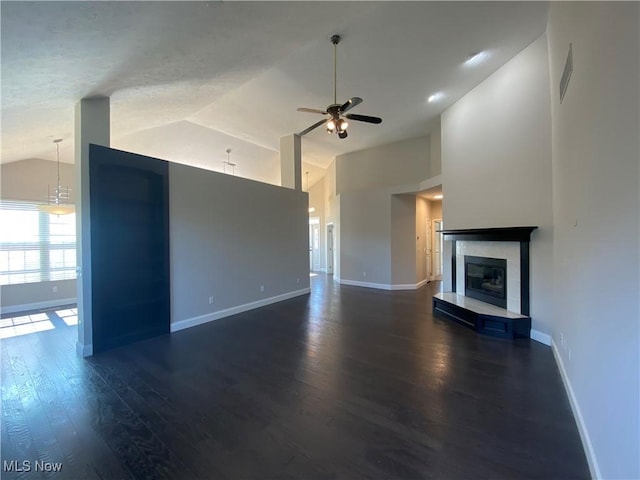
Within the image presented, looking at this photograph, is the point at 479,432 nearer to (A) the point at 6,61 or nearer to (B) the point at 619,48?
(B) the point at 619,48

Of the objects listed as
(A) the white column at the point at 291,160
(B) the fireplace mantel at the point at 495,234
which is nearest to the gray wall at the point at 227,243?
(A) the white column at the point at 291,160

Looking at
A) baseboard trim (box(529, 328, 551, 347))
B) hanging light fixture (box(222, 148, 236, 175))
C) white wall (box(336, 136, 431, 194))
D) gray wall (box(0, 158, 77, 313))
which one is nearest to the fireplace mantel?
baseboard trim (box(529, 328, 551, 347))

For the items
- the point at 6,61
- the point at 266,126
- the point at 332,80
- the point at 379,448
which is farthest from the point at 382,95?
the point at 379,448

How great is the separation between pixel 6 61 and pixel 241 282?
401 centimetres

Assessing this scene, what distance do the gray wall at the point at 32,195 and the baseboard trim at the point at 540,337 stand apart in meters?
8.86

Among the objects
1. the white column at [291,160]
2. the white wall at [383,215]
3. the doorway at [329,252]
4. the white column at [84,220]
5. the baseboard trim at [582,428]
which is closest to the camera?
the baseboard trim at [582,428]

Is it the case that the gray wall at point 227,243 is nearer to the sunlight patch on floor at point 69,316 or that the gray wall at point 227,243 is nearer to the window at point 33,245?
the sunlight patch on floor at point 69,316

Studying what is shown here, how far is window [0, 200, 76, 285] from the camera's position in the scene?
552 cm

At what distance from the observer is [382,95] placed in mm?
4992

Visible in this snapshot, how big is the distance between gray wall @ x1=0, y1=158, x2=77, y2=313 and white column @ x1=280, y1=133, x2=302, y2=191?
16.3 ft

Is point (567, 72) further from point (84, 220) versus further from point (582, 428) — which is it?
point (84, 220)

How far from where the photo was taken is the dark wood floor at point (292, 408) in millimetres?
1744

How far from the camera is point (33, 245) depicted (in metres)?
5.85

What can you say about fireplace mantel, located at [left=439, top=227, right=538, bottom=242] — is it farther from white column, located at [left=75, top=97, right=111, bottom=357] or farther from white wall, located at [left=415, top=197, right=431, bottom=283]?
white column, located at [left=75, top=97, right=111, bottom=357]
